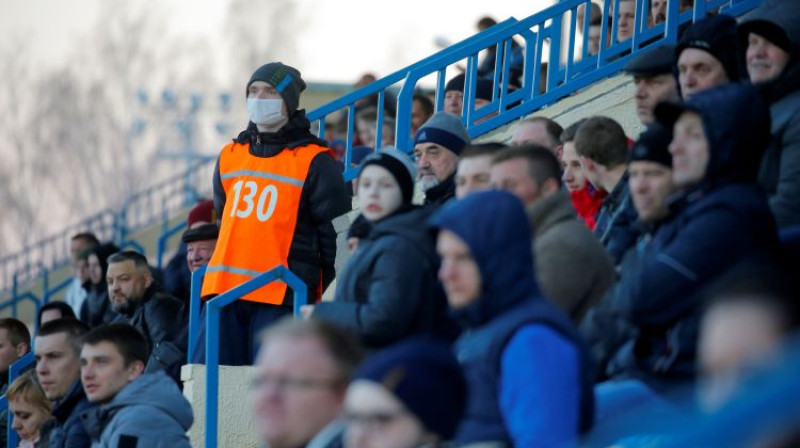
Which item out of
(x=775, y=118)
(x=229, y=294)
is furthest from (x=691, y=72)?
(x=229, y=294)

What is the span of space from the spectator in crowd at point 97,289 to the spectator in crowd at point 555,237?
23.3 ft

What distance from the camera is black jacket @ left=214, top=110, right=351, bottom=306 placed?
9984mm

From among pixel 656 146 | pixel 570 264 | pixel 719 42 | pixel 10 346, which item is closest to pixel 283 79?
pixel 719 42

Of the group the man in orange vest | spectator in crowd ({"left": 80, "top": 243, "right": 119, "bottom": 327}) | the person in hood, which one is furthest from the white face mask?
the person in hood

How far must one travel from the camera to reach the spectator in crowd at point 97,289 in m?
13.9

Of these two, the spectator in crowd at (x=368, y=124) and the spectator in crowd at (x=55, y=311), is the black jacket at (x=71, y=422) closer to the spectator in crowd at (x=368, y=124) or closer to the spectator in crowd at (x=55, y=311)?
the spectator in crowd at (x=55, y=311)

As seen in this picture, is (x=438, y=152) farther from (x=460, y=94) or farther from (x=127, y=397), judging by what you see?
(x=460, y=94)

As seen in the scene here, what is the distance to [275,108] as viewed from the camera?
1012 centimetres

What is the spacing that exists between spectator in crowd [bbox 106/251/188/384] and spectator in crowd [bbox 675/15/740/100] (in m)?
3.84

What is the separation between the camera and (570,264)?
6812 millimetres

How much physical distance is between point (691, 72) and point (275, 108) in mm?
2933

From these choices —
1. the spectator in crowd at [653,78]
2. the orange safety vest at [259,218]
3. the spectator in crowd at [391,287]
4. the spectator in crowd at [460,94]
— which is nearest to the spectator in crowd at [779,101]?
the spectator in crowd at [653,78]

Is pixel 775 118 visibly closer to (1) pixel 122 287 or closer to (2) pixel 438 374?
(2) pixel 438 374

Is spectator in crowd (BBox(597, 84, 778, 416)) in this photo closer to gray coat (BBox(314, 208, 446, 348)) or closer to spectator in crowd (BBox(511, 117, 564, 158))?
gray coat (BBox(314, 208, 446, 348))
